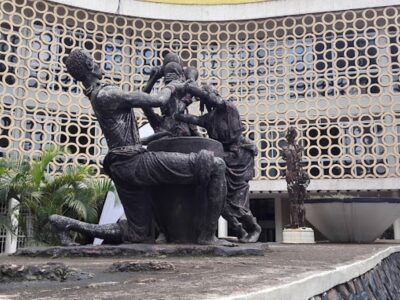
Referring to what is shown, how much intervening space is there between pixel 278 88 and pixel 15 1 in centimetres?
1333

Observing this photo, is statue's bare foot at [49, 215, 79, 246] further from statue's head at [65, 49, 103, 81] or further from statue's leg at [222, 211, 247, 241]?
statue's leg at [222, 211, 247, 241]

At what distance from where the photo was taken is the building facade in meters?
20.9

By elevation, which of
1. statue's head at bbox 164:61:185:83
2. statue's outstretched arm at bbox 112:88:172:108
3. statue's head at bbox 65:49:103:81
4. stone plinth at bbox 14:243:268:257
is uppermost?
statue's head at bbox 164:61:185:83

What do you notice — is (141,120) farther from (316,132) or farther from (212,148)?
(212,148)

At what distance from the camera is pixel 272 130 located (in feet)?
73.1

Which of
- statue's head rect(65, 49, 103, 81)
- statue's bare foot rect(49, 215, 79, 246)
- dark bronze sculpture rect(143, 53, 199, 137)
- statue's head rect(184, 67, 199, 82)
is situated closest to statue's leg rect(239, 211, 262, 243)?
dark bronze sculpture rect(143, 53, 199, 137)

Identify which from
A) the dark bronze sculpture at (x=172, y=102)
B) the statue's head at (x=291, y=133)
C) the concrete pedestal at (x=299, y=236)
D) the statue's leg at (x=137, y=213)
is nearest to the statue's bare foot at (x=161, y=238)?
the statue's leg at (x=137, y=213)

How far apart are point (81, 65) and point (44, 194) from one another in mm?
7140

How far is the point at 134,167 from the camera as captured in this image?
4.32 metres

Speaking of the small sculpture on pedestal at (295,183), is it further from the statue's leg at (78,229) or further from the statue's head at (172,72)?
the statue's leg at (78,229)

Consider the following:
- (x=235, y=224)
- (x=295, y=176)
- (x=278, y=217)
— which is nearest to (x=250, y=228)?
(x=235, y=224)

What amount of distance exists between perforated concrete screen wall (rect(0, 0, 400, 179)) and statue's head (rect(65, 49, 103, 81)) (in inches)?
641

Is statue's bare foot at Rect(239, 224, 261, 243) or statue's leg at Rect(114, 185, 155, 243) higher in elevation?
statue's leg at Rect(114, 185, 155, 243)

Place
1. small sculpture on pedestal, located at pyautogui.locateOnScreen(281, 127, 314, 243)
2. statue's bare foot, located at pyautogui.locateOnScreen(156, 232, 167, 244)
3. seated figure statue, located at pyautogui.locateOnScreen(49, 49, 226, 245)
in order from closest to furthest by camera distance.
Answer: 1. seated figure statue, located at pyautogui.locateOnScreen(49, 49, 226, 245)
2. statue's bare foot, located at pyautogui.locateOnScreen(156, 232, 167, 244)
3. small sculpture on pedestal, located at pyautogui.locateOnScreen(281, 127, 314, 243)
